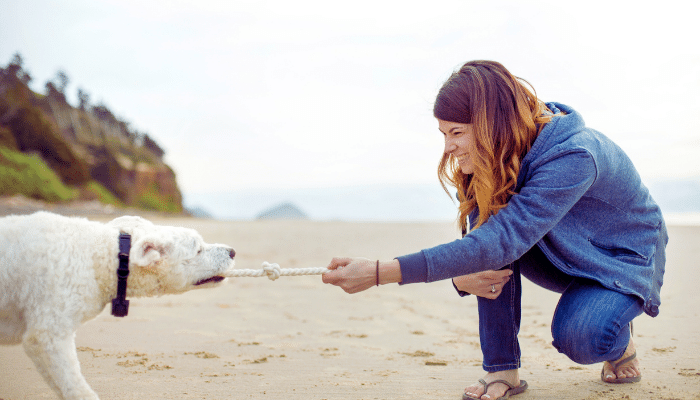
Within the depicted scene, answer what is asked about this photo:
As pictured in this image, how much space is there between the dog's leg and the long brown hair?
215cm

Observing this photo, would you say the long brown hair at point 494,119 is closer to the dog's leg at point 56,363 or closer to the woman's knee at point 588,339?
the woman's knee at point 588,339

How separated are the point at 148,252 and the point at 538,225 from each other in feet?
6.32

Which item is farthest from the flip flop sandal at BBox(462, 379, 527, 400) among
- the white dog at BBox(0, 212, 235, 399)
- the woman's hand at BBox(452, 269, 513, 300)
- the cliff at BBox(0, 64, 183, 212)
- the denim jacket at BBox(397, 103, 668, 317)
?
the cliff at BBox(0, 64, 183, 212)

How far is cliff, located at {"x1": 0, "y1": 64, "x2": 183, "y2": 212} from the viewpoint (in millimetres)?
27219

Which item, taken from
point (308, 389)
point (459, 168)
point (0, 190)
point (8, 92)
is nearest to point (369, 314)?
point (308, 389)

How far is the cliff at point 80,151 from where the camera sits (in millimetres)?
27219

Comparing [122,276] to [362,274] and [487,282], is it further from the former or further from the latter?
[487,282]

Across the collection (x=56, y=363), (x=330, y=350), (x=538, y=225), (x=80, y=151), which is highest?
(x=80, y=151)

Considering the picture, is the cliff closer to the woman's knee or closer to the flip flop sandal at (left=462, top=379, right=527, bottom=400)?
the flip flop sandal at (left=462, top=379, right=527, bottom=400)

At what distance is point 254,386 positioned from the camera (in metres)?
2.95

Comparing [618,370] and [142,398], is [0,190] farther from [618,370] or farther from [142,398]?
[618,370]

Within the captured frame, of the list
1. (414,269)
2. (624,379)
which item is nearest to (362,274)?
(414,269)

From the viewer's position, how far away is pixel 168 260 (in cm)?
259

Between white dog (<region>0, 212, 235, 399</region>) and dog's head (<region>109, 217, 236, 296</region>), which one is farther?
dog's head (<region>109, 217, 236, 296</region>)
